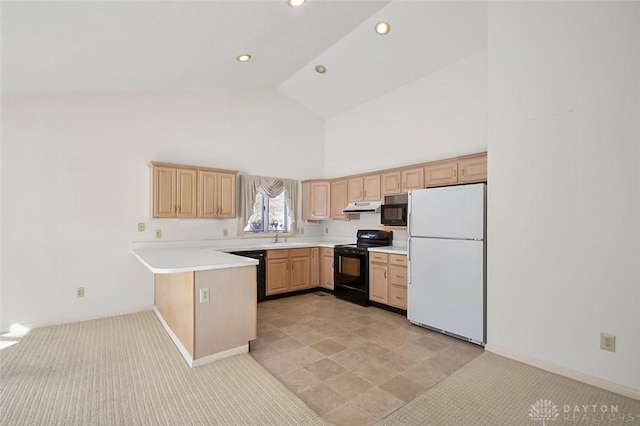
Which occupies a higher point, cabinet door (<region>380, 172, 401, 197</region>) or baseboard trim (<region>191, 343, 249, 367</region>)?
cabinet door (<region>380, 172, 401, 197</region>)

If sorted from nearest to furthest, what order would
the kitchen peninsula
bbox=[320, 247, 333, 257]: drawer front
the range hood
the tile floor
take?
1. the tile floor
2. the kitchen peninsula
3. the range hood
4. bbox=[320, 247, 333, 257]: drawer front

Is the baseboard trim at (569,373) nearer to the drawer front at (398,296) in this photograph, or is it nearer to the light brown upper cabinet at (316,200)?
the drawer front at (398,296)

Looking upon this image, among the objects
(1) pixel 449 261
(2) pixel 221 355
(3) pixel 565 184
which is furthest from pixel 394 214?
(2) pixel 221 355

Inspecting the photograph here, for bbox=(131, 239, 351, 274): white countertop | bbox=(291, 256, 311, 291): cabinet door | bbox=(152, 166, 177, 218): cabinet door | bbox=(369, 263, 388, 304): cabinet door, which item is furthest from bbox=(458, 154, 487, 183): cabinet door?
bbox=(152, 166, 177, 218): cabinet door

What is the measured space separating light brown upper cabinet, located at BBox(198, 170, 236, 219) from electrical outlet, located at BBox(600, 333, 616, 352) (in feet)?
14.4

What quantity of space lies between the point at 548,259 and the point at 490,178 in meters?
0.88

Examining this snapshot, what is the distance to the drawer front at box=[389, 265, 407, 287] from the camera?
12.7 feet

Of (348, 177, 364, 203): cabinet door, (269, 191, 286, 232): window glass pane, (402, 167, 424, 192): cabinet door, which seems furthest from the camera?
(269, 191, 286, 232): window glass pane

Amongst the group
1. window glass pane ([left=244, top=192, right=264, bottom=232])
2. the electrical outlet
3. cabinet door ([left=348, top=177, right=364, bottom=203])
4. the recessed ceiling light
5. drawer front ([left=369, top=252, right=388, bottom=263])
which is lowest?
the electrical outlet

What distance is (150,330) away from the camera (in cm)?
342

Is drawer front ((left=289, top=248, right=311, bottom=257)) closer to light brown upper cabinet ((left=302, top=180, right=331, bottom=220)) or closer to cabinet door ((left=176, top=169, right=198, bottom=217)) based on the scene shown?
light brown upper cabinet ((left=302, top=180, right=331, bottom=220))

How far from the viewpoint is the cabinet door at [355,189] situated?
4.97 m

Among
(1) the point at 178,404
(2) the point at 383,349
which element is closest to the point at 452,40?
(2) the point at 383,349

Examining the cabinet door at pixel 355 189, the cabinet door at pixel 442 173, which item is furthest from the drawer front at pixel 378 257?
the cabinet door at pixel 442 173
